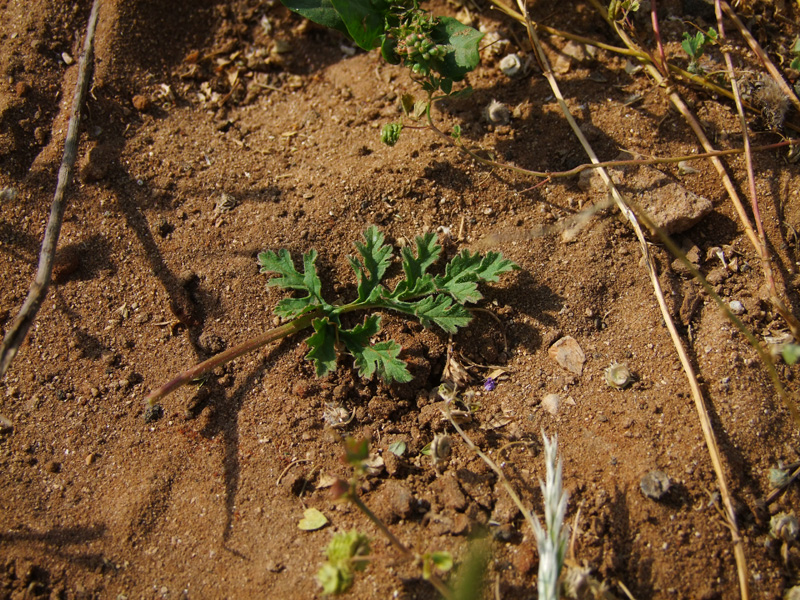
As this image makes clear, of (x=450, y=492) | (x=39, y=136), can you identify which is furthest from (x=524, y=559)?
(x=39, y=136)

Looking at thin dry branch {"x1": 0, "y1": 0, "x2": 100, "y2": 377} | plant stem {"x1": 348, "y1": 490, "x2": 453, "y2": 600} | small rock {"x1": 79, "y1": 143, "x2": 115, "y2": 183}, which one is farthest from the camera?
small rock {"x1": 79, "y1": 143, "x2": 115, "y2": 183}

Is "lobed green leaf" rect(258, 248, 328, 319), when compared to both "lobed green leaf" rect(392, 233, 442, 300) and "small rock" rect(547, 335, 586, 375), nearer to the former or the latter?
"lobed green leaf" rect(392, 233, 442, 300)

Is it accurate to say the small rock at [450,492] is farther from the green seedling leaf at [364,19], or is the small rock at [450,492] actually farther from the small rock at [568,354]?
the green seedling leaf at [364,19]

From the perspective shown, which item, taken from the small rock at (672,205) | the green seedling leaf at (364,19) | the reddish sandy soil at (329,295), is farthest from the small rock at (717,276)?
the green seedling leaf at (364,19)

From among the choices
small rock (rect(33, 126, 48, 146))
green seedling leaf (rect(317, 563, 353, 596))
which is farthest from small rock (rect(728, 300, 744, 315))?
small rock (rect(33, 126, 48, 146))

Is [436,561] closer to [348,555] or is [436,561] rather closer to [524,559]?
[348,555]

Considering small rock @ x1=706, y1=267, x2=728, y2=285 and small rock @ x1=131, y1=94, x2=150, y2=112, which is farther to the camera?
small rock @ x1=131, y1=94, x2=150, y2=112
